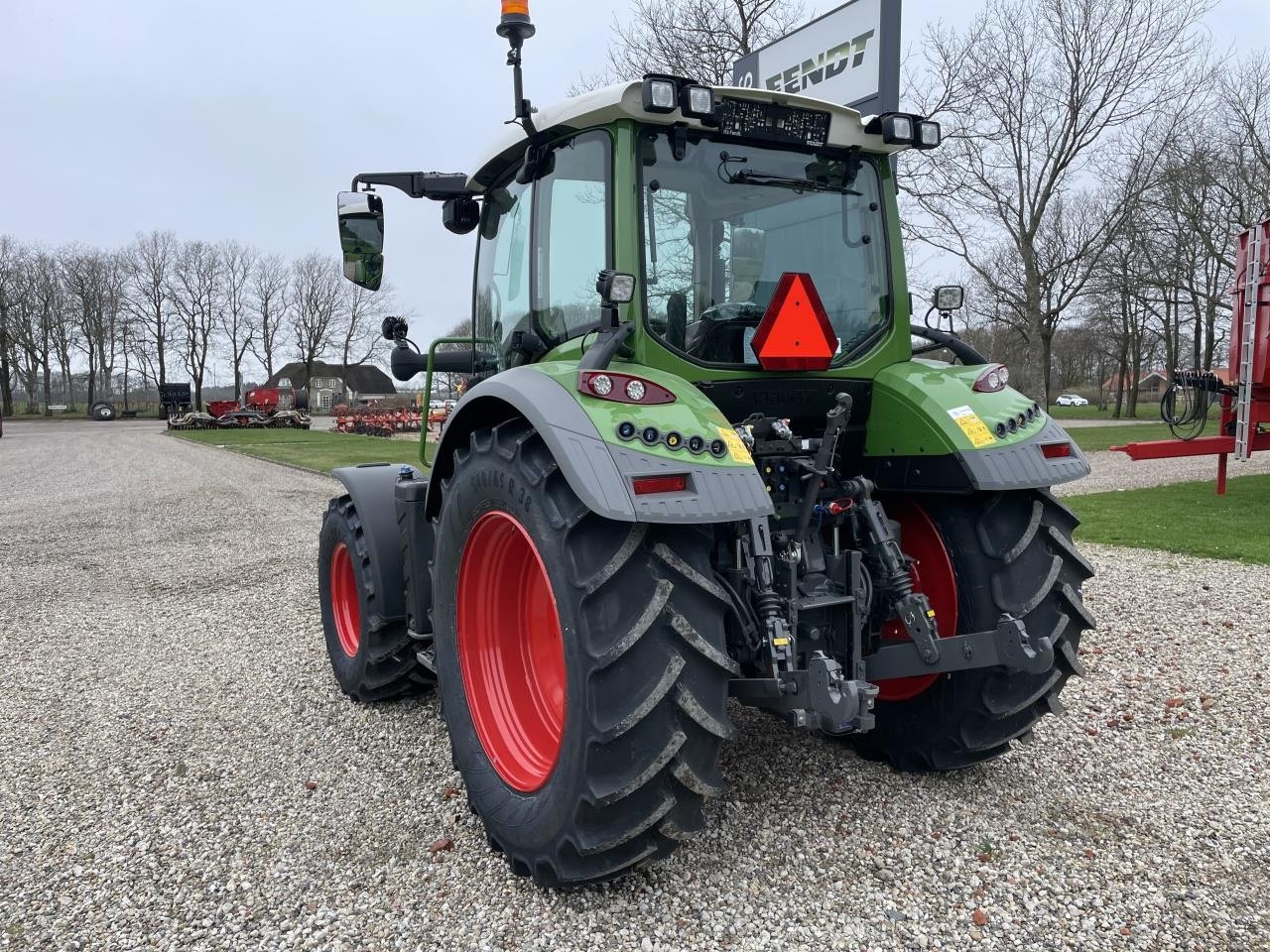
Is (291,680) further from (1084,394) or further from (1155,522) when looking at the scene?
(1084,394)

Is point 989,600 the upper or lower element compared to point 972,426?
lower

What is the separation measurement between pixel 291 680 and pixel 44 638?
2.22 meters

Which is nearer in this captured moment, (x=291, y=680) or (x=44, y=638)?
(x=291, y=680)

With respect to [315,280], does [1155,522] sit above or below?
below

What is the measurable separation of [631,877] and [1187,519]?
928 cm

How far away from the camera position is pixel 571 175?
323 cm

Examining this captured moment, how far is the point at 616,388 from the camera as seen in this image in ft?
8.52

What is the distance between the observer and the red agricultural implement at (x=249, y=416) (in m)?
40.3

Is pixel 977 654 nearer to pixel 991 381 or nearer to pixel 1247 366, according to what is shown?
pixel 991 381

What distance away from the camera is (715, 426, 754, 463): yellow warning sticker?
2527 millimetres

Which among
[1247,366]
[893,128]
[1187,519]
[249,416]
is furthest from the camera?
[249,416]

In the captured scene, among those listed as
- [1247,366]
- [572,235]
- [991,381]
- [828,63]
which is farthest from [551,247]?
[1247,366]

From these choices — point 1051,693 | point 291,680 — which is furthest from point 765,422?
point 291,680

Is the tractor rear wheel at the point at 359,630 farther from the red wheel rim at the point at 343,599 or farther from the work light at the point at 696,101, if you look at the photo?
the work light at the point at 696,101
